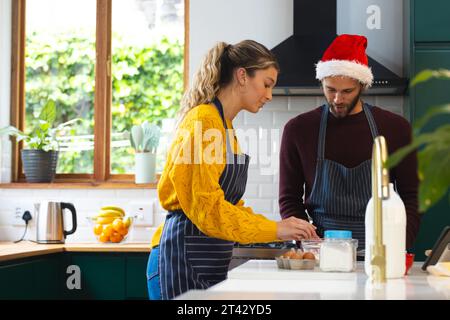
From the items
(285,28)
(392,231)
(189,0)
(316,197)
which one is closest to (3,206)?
(189,0)

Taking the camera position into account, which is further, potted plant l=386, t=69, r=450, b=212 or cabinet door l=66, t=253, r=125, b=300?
cabinet door l=66, t=253, r=125, b=300

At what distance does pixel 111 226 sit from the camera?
440cm

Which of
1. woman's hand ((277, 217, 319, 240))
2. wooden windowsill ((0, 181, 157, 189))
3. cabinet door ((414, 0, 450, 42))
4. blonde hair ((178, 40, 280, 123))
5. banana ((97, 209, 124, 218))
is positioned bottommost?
banana ((97, 209, 124, 218))

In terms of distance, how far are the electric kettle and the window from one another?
484mm

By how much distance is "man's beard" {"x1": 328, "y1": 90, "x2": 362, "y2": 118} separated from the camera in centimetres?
328

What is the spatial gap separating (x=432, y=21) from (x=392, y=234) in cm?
239

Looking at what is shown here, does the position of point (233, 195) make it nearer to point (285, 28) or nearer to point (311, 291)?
point (311, 291)

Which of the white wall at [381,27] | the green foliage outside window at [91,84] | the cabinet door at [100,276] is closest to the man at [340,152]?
the white wall at [381,27]

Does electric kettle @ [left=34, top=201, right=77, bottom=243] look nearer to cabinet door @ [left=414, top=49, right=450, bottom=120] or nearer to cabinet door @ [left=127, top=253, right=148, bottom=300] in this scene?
cabinet door @ [left=127, top=253, right=148, bottom=300]

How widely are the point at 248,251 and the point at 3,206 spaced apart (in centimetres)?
177

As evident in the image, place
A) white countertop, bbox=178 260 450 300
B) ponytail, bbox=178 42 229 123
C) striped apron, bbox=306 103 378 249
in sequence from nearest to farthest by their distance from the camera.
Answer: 1. white countertop, bbox=178 260 450 300
2. ponytail, bbox=178 42 229 123
3. striped apron, bbox=306 103 378 249

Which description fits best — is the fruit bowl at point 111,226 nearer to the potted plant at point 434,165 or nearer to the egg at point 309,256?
the egg at point 309,256

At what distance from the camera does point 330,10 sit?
14.7 ft

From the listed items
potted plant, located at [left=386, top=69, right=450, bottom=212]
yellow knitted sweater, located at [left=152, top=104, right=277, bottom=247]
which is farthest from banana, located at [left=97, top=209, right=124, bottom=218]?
potted plant, located at [left=386, top=69, right=450, bottom=212]
